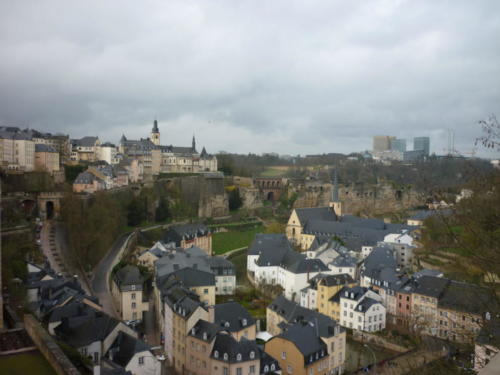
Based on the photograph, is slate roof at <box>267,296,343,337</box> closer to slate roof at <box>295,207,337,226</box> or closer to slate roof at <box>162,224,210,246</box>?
slate roof at <box>162,224,210,246</box>

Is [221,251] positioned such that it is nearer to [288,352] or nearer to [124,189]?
[124,189]

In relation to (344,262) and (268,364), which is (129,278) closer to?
(268,364)

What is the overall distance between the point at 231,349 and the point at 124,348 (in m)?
3.58

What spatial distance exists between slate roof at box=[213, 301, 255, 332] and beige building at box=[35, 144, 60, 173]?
24.2 meters

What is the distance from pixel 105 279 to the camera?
2483 centimetres

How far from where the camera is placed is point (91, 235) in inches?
1051

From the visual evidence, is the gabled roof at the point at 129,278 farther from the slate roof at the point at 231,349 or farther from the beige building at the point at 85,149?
the beige building at the point at 85,149

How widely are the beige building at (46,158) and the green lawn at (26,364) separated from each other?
27.1 meters

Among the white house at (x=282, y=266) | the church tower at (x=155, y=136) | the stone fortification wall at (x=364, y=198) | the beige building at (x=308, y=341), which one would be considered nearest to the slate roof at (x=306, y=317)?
the beige building at (x=308, y=341)

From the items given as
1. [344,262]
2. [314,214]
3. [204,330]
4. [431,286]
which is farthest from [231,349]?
[314,214]

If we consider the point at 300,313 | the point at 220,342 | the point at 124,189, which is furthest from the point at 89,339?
the point at 124,189

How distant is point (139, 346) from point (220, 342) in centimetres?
264

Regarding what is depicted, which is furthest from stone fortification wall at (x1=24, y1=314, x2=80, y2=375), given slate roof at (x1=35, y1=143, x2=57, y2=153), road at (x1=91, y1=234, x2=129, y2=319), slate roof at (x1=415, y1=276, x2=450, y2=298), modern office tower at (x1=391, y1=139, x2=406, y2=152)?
modern office tower at (x1=391, y1=139, x2=406, y2=152)

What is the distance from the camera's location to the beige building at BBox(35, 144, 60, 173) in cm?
3531
